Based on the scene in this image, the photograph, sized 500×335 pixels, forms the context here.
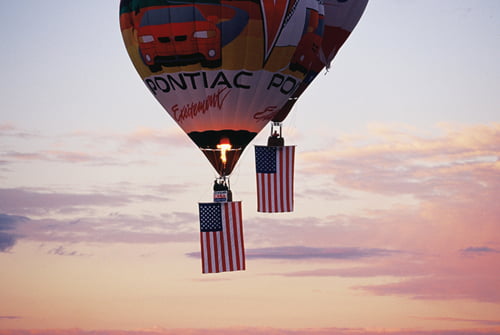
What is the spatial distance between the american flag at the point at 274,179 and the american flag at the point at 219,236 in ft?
6.54

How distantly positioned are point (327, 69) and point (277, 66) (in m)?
4.99

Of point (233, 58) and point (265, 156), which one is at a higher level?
point (233, 58)

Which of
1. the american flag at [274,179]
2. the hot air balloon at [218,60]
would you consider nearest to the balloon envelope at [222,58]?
the hot air balloon at [218,60]

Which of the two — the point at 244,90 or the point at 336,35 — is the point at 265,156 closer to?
the point at 244,90

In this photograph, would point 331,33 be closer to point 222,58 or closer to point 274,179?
point 274,179

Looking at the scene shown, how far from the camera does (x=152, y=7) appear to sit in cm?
4156

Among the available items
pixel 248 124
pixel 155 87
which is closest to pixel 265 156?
pixel 248 124

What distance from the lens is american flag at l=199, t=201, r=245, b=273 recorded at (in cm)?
4222

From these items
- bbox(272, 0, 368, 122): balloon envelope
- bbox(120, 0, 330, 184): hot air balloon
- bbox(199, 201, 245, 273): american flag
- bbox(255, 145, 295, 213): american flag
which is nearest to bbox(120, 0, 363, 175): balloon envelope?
bbox(120, 0, 330, 184): hot air balloon

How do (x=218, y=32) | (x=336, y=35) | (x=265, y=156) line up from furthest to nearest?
(x=336, y=35) → (x=265, y=156) → (x=218, y=32)

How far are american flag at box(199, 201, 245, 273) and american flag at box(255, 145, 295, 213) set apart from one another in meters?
1.99
